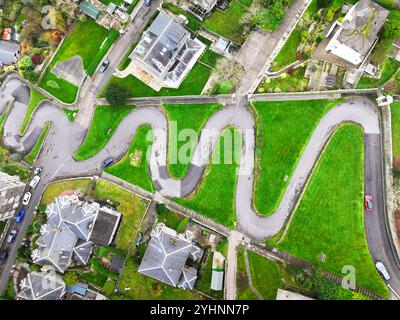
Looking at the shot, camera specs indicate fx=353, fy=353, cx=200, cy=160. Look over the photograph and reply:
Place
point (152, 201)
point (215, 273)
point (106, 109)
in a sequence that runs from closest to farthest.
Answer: point (215, 273) < point (152, 201) < point (106, 109)

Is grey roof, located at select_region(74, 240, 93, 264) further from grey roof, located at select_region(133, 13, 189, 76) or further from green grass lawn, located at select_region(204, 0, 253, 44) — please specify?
green grass lawn, located at select_region(204, 0, 253, 44)

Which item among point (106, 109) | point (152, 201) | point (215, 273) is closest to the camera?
point (215, 273)

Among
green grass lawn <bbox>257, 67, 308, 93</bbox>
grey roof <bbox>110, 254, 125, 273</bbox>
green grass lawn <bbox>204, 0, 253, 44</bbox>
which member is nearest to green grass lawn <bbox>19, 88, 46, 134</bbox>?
grey roof <bbox>110, 254, 125, 273</bbox>

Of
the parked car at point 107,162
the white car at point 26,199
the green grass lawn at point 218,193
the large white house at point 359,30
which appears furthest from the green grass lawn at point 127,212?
the large white house at point 359,30

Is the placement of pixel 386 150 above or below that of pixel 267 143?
above

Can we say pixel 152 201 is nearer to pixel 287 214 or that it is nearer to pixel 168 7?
pixel 287 214

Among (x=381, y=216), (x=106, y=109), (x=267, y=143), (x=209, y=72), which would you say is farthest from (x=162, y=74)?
(x=381, y=216)

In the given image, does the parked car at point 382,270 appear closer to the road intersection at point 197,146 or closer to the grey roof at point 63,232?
the road intersection at point 197,146
